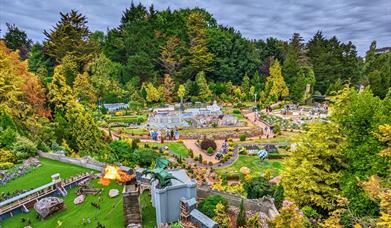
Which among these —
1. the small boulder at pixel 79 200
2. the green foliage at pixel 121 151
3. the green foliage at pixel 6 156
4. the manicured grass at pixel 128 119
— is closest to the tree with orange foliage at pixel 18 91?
the green foliage at pixel 6 156

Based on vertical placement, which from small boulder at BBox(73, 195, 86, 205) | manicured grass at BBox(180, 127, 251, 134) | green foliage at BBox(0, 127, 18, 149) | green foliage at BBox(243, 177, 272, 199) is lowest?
green foliage at BBox(243, 177, 272, 199)

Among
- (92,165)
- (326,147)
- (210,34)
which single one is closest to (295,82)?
(210,34)

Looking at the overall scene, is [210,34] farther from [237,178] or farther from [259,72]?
[237,178]

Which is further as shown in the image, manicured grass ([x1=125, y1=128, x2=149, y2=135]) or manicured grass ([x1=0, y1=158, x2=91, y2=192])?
manicured grass ([x1=125, y1=128, x2=149, y2=135])

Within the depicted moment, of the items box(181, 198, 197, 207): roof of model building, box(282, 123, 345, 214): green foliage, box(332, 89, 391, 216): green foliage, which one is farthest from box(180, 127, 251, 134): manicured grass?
box(181, 198, 197, 207): roof of model building

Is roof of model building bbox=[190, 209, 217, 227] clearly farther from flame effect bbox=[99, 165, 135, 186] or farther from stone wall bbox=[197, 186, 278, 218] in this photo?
flame effect bbox=[99, 165, 135, 186]

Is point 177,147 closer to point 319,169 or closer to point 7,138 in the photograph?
point 7,138
